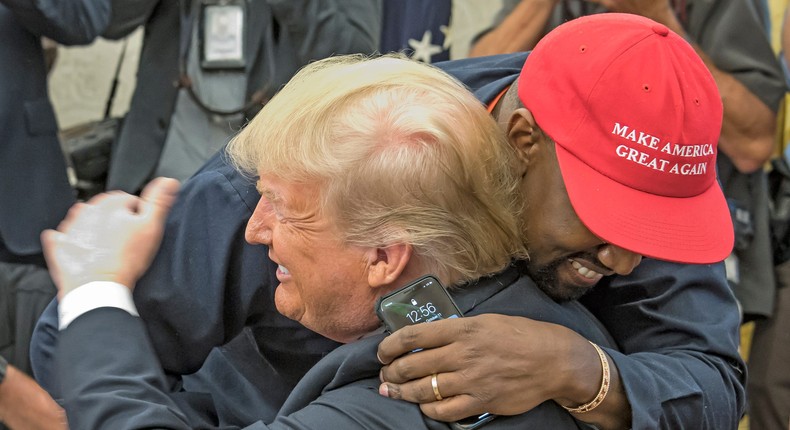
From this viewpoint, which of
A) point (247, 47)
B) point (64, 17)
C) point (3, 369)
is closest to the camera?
point (3, 369)

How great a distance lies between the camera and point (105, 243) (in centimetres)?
165

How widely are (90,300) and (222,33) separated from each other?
1.98 m

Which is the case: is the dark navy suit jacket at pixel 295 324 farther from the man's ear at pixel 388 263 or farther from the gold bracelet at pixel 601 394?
the man's ear at pixel 388 263

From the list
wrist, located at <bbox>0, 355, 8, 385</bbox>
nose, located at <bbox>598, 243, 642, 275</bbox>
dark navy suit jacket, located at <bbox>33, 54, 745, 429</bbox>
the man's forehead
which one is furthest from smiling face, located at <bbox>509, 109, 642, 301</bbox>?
wrist, located at <bbox>0, 355, 8, 385</bbox>

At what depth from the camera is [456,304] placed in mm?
1619

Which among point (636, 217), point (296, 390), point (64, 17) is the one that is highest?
point (636, 217)

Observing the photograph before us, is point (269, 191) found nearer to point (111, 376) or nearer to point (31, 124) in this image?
point (111, 376)

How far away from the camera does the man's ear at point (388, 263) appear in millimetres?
1601

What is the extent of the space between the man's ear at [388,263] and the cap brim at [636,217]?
28 cm

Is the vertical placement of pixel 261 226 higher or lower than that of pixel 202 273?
higher

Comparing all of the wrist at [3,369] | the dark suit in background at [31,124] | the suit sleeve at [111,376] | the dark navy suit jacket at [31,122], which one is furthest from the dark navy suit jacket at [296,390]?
the dark navy suit jacket at [31,122]

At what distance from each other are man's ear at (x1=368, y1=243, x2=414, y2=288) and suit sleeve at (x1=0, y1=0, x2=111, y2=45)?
1795mm

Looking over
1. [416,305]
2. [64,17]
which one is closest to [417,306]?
[416,305]

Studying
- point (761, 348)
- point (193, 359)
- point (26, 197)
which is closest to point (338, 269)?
point (193, 359)
